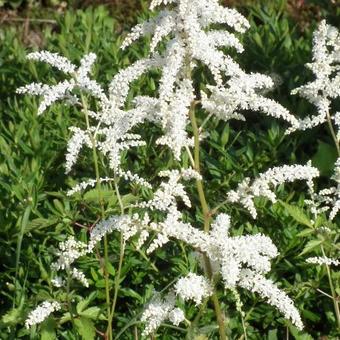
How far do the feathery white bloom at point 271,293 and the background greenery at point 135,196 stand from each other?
0.27 m

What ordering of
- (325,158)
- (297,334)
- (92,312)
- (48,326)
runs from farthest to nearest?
(325,158)
(297,334)
(92,312)
(48,326)

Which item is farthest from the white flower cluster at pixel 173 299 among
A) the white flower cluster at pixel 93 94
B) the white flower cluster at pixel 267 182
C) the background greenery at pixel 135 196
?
the white flower cluster at pixel 93 94

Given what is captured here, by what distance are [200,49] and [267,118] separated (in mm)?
2439

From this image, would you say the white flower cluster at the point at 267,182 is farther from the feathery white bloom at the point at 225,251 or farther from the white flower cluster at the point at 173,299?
the white flower cluster at the point at 173,299

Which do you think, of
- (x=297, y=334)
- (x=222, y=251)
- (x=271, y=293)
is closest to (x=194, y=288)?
(x=222, y=251)

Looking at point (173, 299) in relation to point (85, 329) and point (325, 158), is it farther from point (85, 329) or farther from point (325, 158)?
point (325, 158)

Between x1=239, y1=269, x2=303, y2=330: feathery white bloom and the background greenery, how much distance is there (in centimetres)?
27

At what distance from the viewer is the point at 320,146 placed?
475 cm

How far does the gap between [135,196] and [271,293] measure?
121 centimetres

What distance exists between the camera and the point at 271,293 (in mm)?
3039

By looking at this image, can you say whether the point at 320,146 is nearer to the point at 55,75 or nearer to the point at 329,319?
the point at 329,319

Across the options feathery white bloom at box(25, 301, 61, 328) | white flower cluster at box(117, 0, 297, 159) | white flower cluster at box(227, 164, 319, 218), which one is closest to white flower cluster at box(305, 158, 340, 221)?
white flower cluster at box(227, 164, 319, 218)

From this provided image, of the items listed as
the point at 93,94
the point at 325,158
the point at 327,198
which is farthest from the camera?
the point at 325,158

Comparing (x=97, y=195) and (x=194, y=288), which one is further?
(x=97, y=195)
